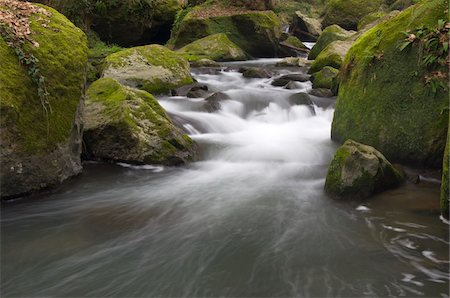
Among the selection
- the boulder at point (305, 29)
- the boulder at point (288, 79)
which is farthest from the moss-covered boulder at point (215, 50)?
the boulder at point (305, 29)

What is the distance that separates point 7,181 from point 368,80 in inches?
228

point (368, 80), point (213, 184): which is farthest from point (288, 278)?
point (368, 80)

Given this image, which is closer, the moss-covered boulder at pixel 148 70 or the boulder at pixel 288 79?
the moss-covered boulder at pixel 148 70

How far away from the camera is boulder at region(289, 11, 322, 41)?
2608cm

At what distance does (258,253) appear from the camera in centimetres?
409

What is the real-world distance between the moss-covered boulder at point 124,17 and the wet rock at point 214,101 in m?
11.2

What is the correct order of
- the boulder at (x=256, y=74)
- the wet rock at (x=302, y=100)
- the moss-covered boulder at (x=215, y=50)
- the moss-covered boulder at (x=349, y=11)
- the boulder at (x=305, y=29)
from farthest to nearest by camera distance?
the boulder at (x=305, y=29)
the moss-covered boulder at (x=349, y=11)
the moss-covered boulder at (x=215, y=50)
the boulder at (x=256, y=74)
the wet rock at (x=302, y=100)

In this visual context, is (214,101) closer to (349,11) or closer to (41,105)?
(41,105)

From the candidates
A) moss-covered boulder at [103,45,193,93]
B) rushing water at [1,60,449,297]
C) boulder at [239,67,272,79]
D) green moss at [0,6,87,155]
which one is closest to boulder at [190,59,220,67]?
boulder at [239,67,272,79]

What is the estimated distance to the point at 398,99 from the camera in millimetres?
6184

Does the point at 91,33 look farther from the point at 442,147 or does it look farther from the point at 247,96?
the point at 442,147

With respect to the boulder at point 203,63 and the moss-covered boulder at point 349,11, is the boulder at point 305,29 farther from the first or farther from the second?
the boulder at point 203,63

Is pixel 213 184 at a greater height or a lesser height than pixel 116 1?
lesser

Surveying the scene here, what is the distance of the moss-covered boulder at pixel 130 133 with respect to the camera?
6848 mm
